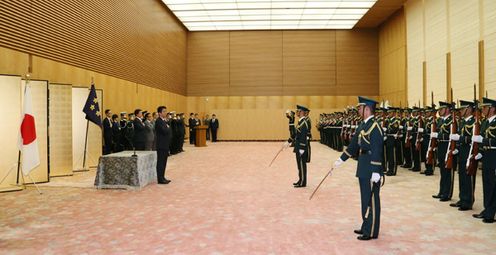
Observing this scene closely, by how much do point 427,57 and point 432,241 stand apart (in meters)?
13.5

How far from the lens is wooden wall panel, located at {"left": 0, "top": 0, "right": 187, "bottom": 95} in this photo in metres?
8.62

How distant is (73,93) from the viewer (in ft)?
34.5

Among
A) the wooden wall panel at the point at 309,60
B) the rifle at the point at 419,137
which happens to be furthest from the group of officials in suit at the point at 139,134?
the wooden wall panel at the point at 309,60

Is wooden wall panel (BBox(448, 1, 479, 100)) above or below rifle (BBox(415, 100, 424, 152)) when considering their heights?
above

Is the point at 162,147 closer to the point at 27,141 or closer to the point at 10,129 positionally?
the point at 27,141

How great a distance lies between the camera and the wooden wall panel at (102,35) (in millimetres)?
8625

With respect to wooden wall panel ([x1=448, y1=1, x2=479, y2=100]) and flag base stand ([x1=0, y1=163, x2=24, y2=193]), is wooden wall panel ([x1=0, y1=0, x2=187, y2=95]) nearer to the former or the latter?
flag base stand ([x1=0, y1=163, x2=24, y2=193])

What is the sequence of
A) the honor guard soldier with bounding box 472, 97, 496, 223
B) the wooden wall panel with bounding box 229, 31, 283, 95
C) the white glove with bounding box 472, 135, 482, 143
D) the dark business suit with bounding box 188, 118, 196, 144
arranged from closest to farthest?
the honor guard soldier with bounding box 472, 97, 496, 223 < the white glove with bounding box 472, 135, 482, 143 < the dark business suit with bounding box 188, 118, 196, 144 < the wooden wall panel with bounding box 229, 31, 283, 95

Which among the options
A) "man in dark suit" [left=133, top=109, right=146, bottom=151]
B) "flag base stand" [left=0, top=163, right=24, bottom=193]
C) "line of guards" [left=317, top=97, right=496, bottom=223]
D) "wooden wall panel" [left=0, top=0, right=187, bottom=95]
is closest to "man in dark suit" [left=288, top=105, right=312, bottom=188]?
"line of guards" [left=317, top=97, right=496, bottom=223]

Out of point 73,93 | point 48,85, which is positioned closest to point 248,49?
point 73,93

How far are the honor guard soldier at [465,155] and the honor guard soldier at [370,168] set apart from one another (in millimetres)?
2191

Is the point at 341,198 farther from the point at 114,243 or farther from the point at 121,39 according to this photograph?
the point at 121,39

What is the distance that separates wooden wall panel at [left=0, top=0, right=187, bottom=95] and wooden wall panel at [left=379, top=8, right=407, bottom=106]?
11.7m

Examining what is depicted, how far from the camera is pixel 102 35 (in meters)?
12.4
